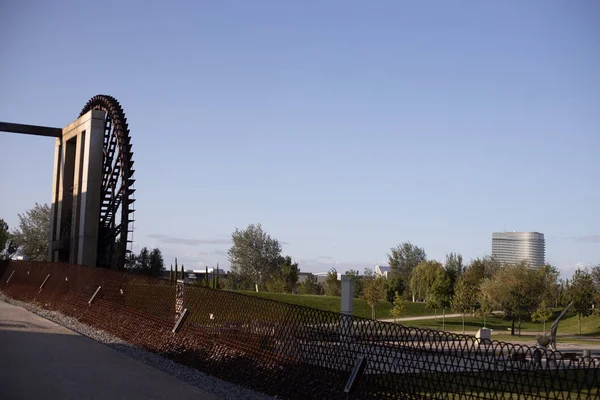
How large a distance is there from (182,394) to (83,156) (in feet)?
84.9

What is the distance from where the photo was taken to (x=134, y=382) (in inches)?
374

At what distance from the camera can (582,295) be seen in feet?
152

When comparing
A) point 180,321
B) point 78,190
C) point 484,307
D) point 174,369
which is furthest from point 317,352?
point 484,307

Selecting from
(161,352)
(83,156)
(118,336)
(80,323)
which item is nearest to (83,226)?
(83,156)

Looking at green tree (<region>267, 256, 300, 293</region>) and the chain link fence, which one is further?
green tree (<region>267, 256, 300, 293</region>)

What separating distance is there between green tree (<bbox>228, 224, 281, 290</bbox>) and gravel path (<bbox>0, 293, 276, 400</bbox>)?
54301 millimetres

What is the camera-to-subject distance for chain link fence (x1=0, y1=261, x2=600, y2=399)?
256 inches

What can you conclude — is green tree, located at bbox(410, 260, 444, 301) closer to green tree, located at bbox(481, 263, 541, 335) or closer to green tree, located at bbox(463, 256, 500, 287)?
green tree, located at bbox(463, 256, 500, 287)

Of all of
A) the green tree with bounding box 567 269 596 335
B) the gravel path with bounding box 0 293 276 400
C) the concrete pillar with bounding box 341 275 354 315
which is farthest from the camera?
the green tree with bounding box 567 269 596 335

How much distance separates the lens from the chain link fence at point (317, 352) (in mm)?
6504

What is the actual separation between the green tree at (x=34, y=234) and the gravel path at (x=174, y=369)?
166 ft

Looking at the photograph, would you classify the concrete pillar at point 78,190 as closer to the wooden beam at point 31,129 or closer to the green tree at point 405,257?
the wooden beam at point 31,129

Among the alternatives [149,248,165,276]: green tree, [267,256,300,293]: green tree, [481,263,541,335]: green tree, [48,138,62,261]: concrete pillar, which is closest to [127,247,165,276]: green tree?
[149,248,165,276]: green tree

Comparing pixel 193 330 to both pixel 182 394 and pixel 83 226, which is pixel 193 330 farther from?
pixel 83 226
